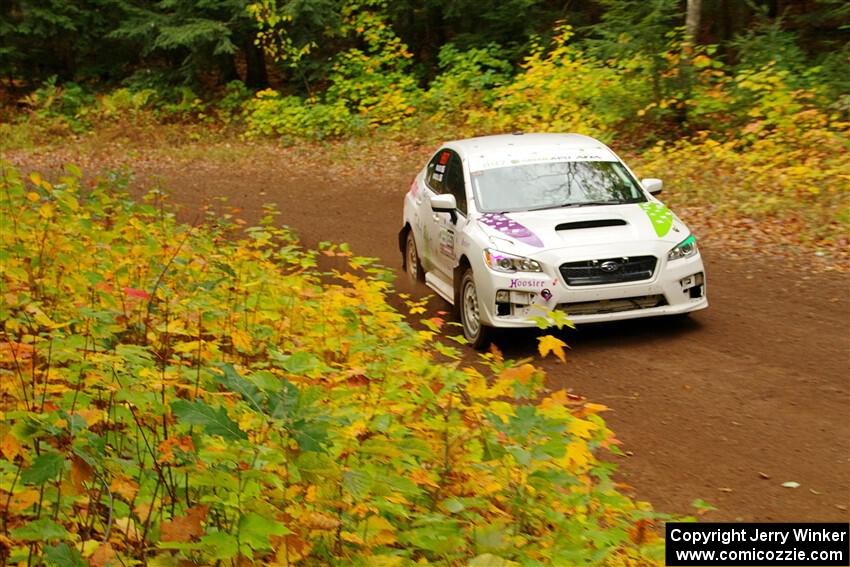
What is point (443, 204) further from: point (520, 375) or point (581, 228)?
point (520, 375)

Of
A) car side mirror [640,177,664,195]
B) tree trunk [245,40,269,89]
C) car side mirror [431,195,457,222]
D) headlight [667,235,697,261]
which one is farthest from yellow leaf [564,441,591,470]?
tree trunk [245,40,269,89]

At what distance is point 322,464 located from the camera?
3621mm

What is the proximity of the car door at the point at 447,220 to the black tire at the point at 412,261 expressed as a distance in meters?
0.80

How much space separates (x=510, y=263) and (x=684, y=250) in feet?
5.43

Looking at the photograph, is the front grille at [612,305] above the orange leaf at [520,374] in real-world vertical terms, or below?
below

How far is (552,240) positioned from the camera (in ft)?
28.1

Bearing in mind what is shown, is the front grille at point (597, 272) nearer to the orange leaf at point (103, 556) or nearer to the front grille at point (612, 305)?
the front grille at point (612, 305)

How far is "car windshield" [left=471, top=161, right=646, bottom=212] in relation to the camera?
30.7 feet

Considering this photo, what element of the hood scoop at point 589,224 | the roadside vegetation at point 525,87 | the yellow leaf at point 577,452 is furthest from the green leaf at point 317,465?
the roadside vegetation at point 525,87

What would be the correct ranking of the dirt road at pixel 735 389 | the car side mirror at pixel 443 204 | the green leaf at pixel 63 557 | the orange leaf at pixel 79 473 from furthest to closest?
the car side mirror at pixel 443 204 < the dirt road at pixel 735 389 < the orange leaf at pixel 79 473 < the green leaf at pixel 63 557

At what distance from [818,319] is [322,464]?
693 centimetres

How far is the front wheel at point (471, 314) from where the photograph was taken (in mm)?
8789

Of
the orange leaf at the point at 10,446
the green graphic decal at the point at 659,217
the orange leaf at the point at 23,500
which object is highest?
the orange leaf at the point at 10,446

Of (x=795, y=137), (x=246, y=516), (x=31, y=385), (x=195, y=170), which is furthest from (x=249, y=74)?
(x=246, y=516)
